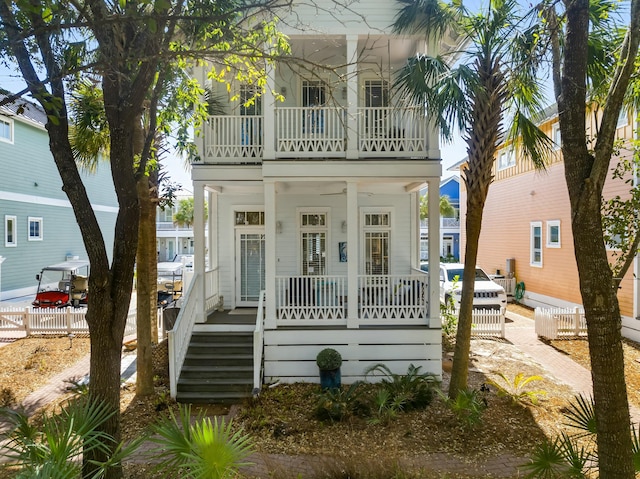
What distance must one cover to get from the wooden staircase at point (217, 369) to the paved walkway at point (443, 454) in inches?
66.4

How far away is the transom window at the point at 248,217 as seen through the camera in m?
11.0

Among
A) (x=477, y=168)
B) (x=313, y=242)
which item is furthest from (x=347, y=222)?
(x=313, y=242)

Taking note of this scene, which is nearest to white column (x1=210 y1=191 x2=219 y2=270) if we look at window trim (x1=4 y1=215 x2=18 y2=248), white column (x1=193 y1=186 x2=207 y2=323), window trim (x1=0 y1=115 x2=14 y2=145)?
white column (x1=193 y1=186 x2=207 y2=323)

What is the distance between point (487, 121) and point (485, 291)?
8.26m

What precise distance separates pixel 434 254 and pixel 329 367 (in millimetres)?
3102

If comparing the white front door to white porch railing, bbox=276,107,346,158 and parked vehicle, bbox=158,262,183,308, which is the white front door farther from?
parked vehicle, bbox=158,262,183,308

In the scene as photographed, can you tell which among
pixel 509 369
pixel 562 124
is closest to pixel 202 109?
pixel 562 124

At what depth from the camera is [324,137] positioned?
8414 mm

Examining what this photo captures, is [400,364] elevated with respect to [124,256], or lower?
lower

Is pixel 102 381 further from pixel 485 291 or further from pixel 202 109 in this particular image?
pixel 485 291

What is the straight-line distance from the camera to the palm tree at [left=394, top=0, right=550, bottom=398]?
20.8ft

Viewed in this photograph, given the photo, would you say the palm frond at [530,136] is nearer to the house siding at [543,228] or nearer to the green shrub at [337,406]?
the green shrub at [337,406]

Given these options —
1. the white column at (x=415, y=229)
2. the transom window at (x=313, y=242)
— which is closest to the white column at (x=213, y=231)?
the transom window at (x=313, y=242)

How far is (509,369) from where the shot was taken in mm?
9055
